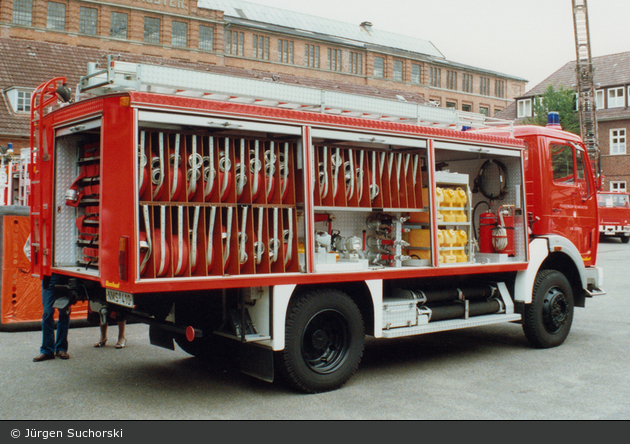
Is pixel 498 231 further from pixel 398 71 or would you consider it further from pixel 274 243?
pixel 398 71

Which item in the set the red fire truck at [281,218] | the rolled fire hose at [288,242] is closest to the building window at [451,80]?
the red fire truck at [281,218]

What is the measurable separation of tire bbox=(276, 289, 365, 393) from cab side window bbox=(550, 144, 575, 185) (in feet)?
12.7

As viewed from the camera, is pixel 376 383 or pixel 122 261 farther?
pixel 376 383

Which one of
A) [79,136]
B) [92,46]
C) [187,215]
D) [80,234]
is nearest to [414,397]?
[187,215]

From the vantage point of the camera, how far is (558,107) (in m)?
47.4

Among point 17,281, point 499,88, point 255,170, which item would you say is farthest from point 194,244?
point 499,88

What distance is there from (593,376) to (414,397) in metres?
2.19

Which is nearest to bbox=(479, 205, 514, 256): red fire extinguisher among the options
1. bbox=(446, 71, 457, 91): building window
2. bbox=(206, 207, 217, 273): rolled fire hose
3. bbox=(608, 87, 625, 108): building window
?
A: bbox=(206, 207, 217, 273): rolled fire hose

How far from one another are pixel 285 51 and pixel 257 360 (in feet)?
212

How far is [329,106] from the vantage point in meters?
6.27

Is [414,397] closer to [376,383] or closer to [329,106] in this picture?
[376,383]

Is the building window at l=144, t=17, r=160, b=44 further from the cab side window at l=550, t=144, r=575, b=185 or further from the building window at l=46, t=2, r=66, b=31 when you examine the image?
the cab side window at l=550, t=144, r=575, b=185

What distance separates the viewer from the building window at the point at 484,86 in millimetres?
84688

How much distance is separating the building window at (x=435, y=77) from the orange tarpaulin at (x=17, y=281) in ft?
243
